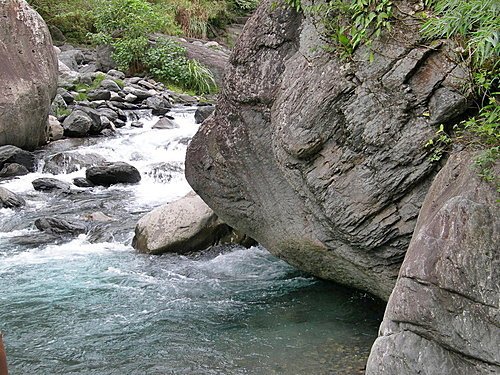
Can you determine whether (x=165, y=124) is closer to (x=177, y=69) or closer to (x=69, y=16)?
(x=177, y=69)

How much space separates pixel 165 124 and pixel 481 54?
12.4 meters

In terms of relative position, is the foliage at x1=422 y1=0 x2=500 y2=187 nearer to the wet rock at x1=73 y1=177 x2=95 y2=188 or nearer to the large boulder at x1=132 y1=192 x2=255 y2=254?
Answer: the large boulder at x1=132 y1=192 x2=255 y2=254

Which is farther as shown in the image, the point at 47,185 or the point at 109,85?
the point at 109,85

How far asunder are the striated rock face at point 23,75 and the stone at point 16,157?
1.20 ft

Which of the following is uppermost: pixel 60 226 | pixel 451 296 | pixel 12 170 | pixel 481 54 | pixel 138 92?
pixel 481 54

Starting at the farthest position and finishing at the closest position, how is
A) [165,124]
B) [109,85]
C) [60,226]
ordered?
[109,85] → [165,124] → [60,226]

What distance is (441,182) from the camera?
456 centimetres

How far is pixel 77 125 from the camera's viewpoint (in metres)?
15.1

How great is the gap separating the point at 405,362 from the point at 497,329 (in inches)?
25.6

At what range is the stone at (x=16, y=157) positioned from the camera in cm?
1288

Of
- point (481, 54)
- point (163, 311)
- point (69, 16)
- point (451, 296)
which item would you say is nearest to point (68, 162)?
point (163, 311)

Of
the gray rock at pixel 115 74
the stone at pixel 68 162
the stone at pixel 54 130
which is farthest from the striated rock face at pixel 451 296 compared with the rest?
the gray rock at pixel 115 74

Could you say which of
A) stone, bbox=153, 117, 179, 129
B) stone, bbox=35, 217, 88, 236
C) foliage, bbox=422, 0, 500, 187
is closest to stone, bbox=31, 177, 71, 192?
stone, bbox=35, 217, 88, 236

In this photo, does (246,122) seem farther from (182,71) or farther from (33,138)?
(182,71)
